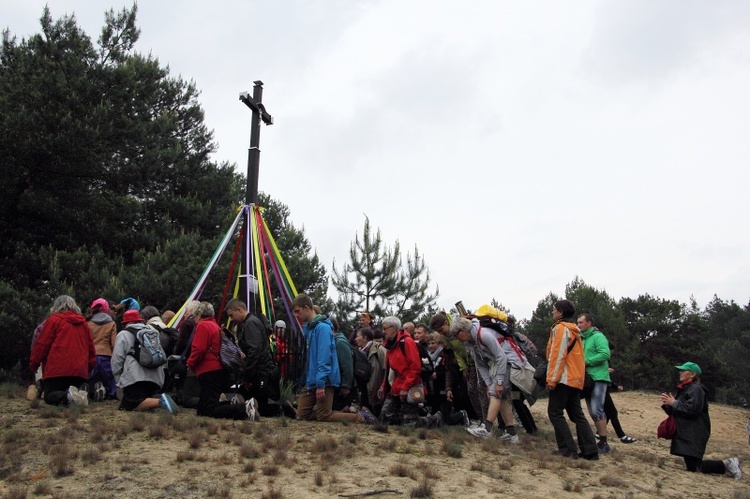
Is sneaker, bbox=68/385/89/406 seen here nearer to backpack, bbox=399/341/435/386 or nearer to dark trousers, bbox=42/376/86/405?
dark trousers, bbox=42/376/86/405

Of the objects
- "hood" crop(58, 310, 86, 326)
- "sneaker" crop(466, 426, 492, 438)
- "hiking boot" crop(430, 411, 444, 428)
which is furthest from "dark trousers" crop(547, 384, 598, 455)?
"hood" crop(58, 310, 86, 326)

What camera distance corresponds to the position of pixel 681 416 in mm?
7363

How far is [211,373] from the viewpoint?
7.61m

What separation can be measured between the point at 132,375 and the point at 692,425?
6574mm

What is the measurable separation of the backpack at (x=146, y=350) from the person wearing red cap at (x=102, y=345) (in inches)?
44.5

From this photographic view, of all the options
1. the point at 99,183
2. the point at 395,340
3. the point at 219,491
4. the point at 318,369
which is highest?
the point at 99,183

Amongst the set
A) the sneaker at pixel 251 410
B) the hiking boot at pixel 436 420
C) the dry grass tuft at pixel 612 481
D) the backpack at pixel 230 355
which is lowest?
the dry grass tuft at pixel 612 481

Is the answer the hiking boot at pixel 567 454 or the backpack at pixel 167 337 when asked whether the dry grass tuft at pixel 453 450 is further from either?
the backpack at pixel 167 337

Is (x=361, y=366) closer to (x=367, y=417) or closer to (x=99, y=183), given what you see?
(x=367, y=417)

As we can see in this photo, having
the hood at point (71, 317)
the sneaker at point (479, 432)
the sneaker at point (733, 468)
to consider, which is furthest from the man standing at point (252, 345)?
the sneaker at point (733, 468)

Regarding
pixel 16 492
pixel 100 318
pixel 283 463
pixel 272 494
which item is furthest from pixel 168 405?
pixel 272 494

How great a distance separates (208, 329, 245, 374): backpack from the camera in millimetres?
7613

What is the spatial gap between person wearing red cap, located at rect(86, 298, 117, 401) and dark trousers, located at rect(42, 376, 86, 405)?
74cm

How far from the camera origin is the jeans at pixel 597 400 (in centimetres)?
798
